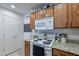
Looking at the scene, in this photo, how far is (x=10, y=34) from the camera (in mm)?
1778

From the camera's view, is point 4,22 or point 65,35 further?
point 65,35

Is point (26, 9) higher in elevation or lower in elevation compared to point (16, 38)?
higher

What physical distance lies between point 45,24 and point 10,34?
0.65 metres

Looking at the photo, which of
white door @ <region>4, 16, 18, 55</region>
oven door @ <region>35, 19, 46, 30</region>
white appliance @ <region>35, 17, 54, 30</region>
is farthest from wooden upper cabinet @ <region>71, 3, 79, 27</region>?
white door @ <region>4, 16, 18, 55</region>

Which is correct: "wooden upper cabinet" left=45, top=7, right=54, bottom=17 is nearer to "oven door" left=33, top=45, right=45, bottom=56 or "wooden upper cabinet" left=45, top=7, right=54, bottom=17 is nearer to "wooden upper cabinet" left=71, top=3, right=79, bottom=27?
"wooden upper cabinet" left=71, top=3, right=79, bottom=27

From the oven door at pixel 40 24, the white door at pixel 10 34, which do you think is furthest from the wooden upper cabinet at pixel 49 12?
A: the white door at pixel 10 34

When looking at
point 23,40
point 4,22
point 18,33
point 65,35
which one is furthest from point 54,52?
point 4,22

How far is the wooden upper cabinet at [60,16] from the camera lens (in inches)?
73.5

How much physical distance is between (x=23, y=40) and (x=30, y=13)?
1.61 feet

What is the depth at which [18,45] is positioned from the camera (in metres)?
1.95

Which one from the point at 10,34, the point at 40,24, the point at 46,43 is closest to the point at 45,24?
the point at 40,24

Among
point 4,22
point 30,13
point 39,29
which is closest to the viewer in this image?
point 4,22

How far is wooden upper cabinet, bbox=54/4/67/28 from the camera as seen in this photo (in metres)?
1.87

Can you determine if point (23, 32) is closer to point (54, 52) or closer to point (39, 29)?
point (39, 29)
